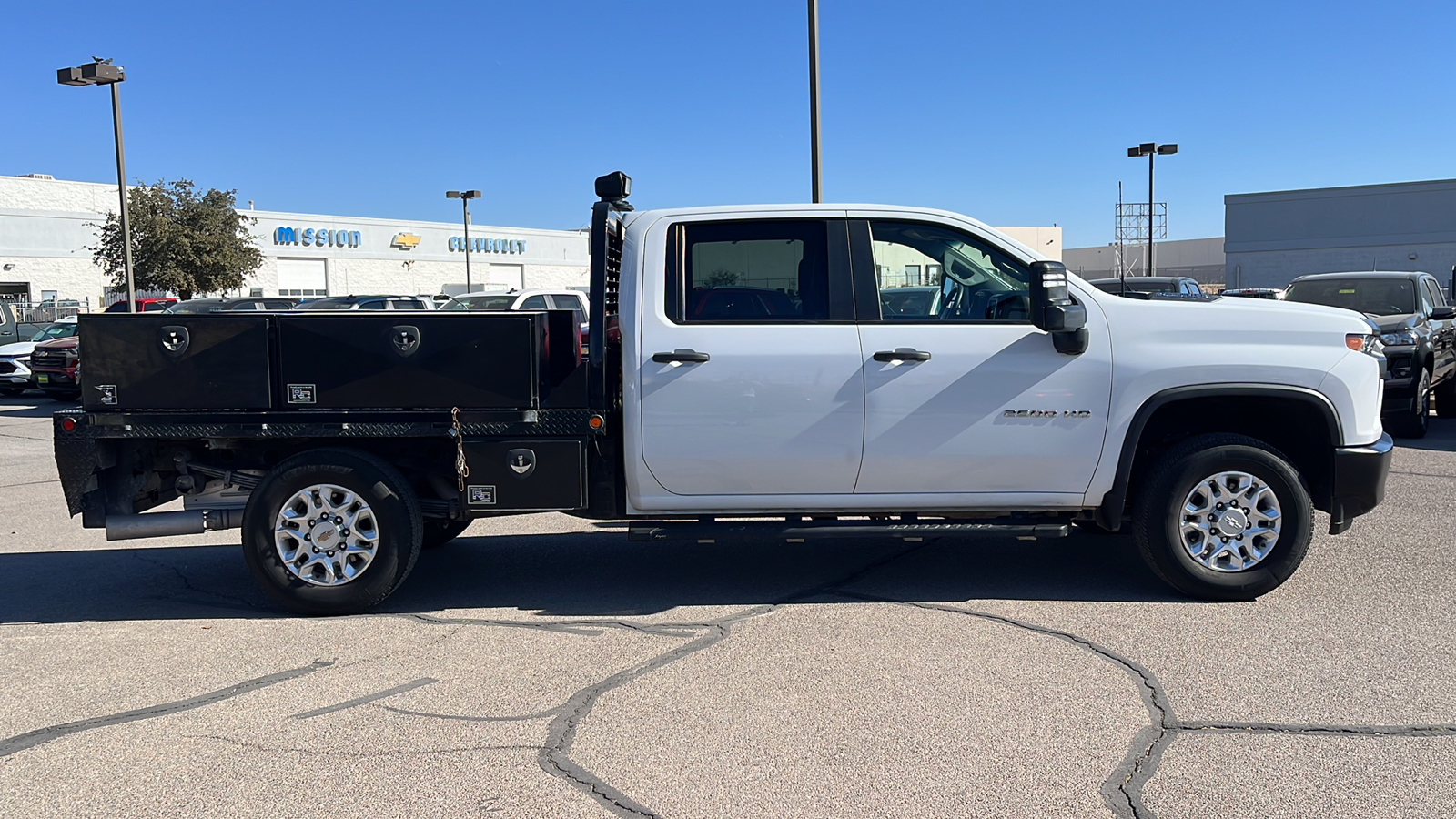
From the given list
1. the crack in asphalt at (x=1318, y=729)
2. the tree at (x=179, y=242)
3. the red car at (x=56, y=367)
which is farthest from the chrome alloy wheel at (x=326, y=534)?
the tree at (x=179, y=242)

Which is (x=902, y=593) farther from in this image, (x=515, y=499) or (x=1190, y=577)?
(x=515, y=499)

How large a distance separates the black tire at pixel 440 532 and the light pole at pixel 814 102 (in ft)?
29.2

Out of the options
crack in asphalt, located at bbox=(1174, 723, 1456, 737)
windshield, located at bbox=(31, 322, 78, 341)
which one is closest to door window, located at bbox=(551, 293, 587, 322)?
windshield, located at bbox=(31, 322, 78, 341)

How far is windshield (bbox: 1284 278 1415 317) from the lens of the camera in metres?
13.2

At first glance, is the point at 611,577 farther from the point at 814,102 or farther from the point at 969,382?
the point at 814,102

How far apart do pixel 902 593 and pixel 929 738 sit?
81.5 inches

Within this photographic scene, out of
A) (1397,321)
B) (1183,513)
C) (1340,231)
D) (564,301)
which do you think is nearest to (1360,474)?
(1183,513)

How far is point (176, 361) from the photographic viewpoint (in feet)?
18.6

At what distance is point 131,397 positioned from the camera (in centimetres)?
573

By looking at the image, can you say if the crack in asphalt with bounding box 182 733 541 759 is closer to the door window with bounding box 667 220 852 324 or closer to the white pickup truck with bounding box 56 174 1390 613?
the white pickup truck with bounding box 56 174 1390 613

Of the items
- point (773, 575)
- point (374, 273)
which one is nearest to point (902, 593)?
point (773, 575)

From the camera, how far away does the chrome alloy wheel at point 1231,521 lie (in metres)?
5.80

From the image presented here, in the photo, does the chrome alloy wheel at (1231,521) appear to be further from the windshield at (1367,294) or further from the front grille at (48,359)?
the front grille at (48,359)

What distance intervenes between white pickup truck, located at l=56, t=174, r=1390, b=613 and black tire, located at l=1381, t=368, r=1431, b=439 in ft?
22.7
